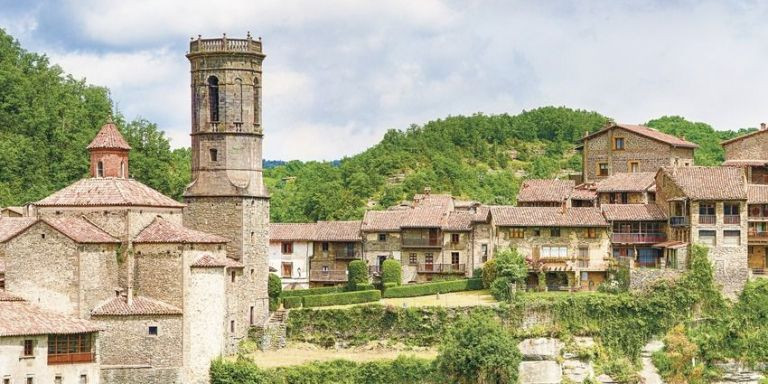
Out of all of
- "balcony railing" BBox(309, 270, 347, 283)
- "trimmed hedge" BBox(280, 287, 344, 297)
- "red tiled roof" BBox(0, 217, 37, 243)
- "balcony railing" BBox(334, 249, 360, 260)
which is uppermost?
"red tiled roof" BBox(0, 217, 37, 243)

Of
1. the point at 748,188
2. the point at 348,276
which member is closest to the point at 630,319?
the point at 748,188

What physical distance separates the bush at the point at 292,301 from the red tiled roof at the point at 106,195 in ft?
30.5

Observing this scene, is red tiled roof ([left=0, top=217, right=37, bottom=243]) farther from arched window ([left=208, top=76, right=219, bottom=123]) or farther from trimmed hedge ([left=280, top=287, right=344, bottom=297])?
trimmed hedge ([left=280, top=287, right=344, bottom=297])

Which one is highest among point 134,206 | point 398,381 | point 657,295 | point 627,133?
point 627,133

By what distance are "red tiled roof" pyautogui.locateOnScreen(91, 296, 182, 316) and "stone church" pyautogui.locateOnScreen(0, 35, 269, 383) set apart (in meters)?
0.04

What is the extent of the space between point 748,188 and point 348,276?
67.6 ft

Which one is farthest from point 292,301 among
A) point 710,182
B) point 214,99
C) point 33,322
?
point 710,182

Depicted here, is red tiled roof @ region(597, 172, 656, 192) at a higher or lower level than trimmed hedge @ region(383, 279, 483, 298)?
higher

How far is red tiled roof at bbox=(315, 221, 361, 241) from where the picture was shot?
6981cm

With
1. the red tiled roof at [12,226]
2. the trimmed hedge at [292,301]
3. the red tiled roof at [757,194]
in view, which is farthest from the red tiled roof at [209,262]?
the red tiled roof at [757,194]

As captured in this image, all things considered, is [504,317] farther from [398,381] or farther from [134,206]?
[134,206]

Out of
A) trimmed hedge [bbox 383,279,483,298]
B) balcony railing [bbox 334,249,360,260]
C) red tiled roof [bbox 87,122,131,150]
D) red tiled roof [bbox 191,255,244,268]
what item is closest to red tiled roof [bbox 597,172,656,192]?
trimmed hedge [bbox 383,279,483,298]

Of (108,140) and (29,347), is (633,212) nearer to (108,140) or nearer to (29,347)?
(108,140)

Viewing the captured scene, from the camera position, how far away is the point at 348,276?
219 ft
